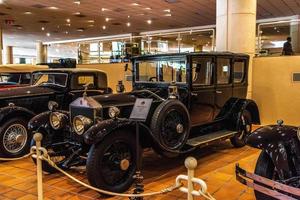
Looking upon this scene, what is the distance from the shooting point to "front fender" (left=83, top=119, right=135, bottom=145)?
3.17m

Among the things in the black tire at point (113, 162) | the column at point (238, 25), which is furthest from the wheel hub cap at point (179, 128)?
the column at point (238, 25)

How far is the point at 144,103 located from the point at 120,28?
15369 mm

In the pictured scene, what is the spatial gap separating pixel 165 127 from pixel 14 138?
2.60 m

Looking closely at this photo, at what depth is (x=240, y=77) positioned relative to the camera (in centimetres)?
549

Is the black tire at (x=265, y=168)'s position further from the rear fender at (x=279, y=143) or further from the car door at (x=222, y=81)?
the car door at (x=222, y=81)

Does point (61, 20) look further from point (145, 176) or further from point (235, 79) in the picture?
point (145, 176)

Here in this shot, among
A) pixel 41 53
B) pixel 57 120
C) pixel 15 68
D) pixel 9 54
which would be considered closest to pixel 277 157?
pixel 57 120

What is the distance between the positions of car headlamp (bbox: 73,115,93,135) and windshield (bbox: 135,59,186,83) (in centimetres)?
148

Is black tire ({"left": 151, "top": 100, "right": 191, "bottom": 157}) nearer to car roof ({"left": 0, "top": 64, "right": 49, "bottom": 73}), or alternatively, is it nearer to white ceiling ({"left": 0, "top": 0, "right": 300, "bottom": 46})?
car roof ({"left": 0, "top": 64, "right": 49, "bottom": 73})

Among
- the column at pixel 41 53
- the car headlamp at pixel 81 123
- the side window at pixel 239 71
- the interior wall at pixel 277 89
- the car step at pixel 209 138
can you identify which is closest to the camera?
the car headlamp at pixel 81 123

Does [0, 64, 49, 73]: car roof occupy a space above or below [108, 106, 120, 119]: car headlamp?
above

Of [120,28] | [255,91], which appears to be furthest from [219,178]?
[120,28]

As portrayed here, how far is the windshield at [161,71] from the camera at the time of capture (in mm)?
4430

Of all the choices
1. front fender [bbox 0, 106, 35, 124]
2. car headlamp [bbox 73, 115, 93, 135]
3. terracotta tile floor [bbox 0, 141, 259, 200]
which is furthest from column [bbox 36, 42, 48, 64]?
car headlamp [bbox 73, 115, 93, 135]
